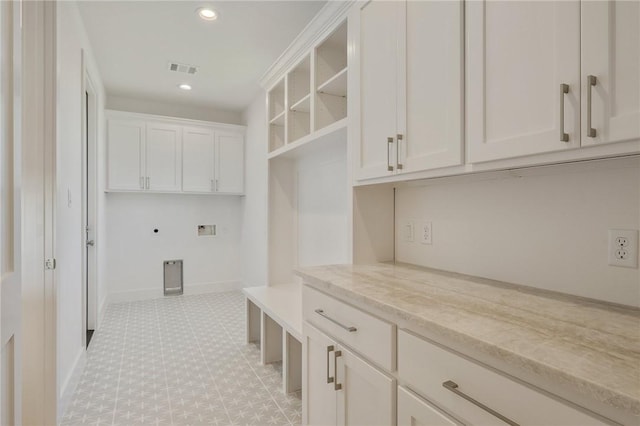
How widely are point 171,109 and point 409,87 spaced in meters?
4.17

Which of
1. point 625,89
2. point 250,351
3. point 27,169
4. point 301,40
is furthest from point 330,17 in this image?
point 250,351

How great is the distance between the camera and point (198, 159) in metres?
4.57

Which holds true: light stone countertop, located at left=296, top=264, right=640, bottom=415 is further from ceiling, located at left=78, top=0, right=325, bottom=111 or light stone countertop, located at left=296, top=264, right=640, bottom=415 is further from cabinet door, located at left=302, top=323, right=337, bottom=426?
ceiling, located at left=78, top=0, right=325, bottom=111

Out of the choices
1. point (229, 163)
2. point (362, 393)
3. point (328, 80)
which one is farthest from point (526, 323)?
point (229, 163)

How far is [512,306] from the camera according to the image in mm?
1020

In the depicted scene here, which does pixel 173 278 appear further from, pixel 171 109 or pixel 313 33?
pixel 313 33

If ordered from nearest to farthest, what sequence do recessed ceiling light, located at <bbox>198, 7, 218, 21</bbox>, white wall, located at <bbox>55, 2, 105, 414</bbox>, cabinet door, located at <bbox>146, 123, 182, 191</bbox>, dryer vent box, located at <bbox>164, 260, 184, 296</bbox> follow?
white wall, located at <bbox>55, 2, 105, 414</bbox> → recessed ceiling light, located at <bbox>198, 7, 218, 21</bbox> → cabinet door, located at <bbox>146, 123, 182, 191</bbox> → dryer vent box, located at <bbox>164, 260, 184, 296</bbox>

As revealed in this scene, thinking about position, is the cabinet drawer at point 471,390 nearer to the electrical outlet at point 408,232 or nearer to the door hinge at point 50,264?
the electrical outlet at point 408,232

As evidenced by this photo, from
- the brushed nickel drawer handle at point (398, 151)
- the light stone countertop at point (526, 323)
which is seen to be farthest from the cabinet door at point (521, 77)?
the light stone countertop at point (526, 323)

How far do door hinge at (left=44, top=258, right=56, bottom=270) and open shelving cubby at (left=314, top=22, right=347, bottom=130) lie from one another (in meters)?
1.69

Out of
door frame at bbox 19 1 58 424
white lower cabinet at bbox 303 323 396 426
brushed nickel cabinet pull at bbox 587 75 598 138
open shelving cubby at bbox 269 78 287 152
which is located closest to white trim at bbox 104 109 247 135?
open shelving cubby at bbox 269 78 287 152

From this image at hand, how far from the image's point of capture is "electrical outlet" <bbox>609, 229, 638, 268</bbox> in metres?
1.01

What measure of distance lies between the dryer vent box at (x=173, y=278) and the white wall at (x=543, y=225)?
3.98 meters

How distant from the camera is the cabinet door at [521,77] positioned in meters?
0.91
